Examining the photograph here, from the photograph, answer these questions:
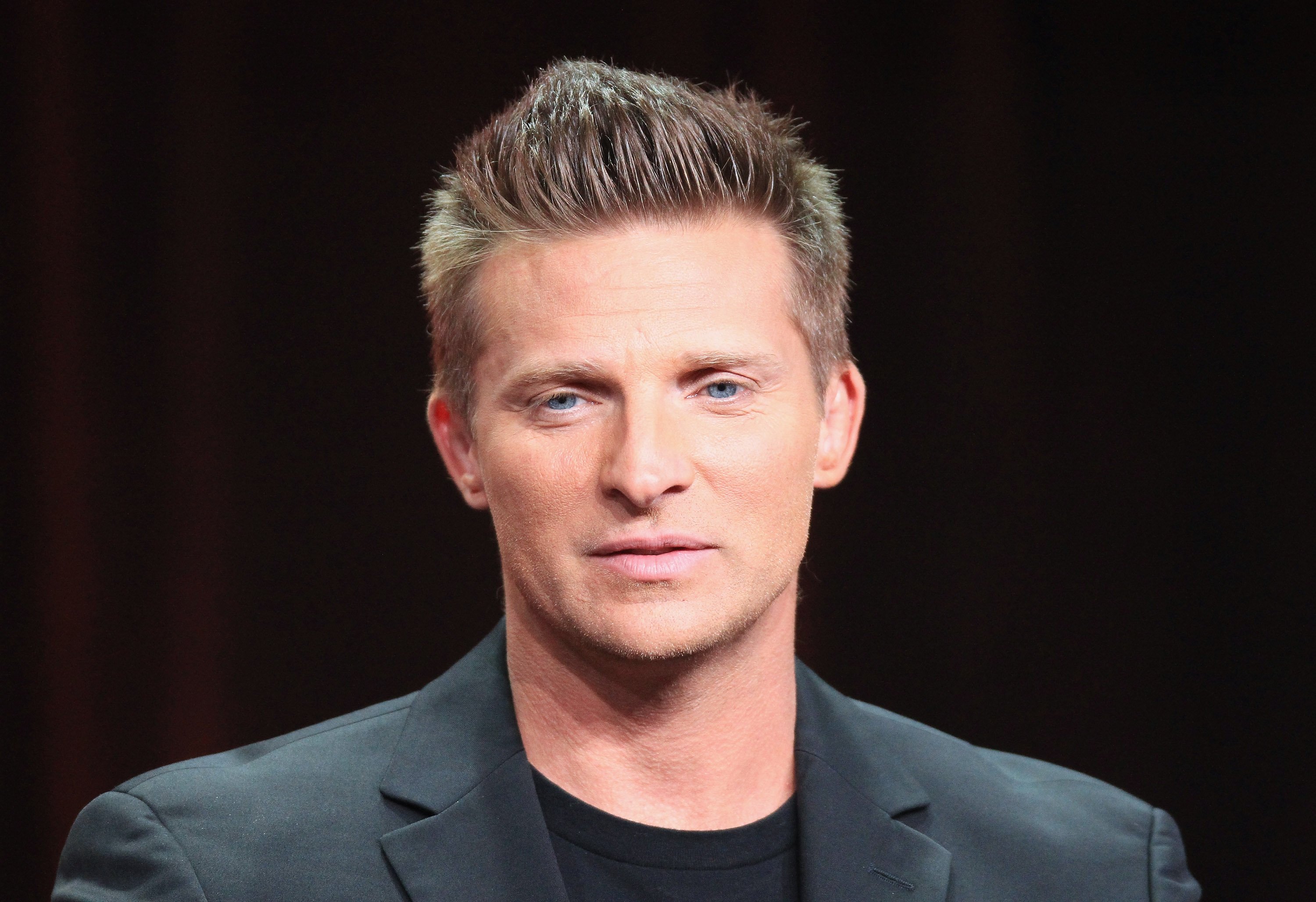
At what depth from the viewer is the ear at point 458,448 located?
7.97ft

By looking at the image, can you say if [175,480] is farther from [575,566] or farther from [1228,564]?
[1228,564]

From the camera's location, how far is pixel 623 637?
Answer: 214cm

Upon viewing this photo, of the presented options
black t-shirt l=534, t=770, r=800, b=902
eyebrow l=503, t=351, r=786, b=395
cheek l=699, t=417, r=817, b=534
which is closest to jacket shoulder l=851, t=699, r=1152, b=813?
black t-shirt l=534, t=770, r=800, b=902

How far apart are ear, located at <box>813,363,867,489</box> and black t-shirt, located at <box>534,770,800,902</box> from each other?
0.58 metres

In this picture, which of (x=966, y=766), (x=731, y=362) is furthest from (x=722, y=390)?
(x=966, y=766)

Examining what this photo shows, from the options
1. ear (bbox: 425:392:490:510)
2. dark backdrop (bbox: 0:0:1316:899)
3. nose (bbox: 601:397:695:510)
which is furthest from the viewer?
dark backdrop (bbox: 0:0:1316:899)

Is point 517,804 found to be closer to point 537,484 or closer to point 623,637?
point 623,637

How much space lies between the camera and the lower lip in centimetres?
213

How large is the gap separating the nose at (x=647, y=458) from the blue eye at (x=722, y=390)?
8 centimetres

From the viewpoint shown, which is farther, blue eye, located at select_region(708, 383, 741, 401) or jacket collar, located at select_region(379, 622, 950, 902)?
blue eye, located at select_region(708, 383, 741, 401)

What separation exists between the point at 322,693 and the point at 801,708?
49.6 inches

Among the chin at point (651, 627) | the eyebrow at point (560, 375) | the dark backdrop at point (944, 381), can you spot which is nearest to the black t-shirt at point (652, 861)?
the chin at point (651, 627)

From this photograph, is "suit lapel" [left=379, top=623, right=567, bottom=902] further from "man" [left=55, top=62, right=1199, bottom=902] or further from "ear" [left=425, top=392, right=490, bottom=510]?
"ear" [left=425, top=392, right=490, bottom=510]

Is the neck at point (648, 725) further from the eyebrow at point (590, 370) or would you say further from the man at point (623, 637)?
the eyebrow at point (590, 370)
